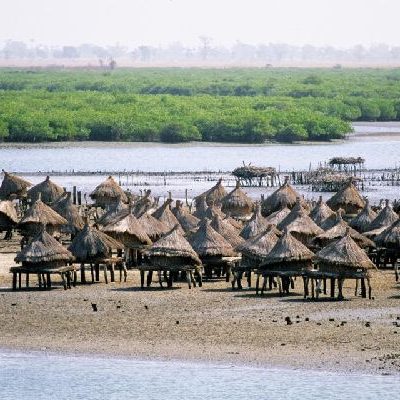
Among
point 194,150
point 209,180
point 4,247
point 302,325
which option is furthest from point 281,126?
point 302,325

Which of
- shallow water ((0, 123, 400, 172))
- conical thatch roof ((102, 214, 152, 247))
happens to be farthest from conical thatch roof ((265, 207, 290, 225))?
shallow water ((0, 123, 400, 172))

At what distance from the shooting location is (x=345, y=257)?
45438 mm

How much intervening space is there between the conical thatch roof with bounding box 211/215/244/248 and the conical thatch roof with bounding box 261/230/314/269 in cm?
415

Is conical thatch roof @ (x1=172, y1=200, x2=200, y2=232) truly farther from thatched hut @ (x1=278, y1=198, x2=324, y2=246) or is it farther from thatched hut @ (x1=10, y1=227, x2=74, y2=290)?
thatched hut @ (x1=10, y1=227, x2=74, y2=290)

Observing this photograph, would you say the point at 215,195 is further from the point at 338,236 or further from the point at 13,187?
the point at 338,236

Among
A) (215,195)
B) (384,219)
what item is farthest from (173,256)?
(215,195)

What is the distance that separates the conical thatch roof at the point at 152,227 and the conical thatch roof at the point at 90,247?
3859 millimetres

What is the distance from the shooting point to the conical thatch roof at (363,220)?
185 feet

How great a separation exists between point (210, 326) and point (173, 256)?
7222 millimetres

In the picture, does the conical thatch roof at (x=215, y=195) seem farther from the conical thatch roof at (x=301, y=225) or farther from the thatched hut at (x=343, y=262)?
the thatched hut at (x=343, y=262)

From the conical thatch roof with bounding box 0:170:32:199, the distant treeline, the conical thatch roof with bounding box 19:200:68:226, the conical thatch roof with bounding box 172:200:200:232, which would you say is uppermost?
the conical thatch roof with bounding box 172:200:200:232

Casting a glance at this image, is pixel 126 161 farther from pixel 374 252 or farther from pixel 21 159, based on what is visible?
pixel 374 252

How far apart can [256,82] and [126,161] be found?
92793 mm

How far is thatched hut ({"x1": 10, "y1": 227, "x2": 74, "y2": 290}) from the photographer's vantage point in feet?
155
